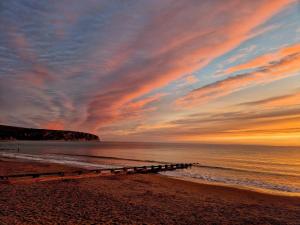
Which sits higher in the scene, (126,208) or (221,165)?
(126,208)

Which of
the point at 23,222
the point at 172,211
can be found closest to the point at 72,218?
the point at 23,222

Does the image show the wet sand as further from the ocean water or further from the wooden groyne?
the ocean water

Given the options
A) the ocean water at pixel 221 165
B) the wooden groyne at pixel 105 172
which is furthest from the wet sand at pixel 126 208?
the ocean water at pixel 221 165

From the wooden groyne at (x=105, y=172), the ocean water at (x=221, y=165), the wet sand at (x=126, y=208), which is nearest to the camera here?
the wet sand at (x=126, y=208)

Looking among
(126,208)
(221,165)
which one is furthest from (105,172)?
(221,165)

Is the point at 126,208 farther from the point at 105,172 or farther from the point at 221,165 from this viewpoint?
the point at 221,165

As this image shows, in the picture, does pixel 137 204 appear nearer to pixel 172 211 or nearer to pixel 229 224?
pixel 172 211

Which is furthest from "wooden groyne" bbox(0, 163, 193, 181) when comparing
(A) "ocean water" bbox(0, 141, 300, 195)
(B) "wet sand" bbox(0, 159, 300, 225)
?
(B) "wet sand" bbox(0, 159, 300, 225)

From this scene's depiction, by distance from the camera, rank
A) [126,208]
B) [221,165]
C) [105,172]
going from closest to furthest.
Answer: [126,208] → [105,172] → [221,165]

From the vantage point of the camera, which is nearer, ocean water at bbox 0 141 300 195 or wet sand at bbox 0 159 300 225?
wet sand at bbox 0 159 300 225

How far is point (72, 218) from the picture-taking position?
11602 millimetres

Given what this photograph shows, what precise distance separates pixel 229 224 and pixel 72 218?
25.2ft

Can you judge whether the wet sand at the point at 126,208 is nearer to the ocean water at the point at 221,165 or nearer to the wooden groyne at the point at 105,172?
the wooden groyne at the point at 105,172

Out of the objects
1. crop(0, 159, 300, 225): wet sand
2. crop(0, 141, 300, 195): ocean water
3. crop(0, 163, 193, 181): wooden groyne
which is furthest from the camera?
crop(0, 141, 300, 195): ocean water
